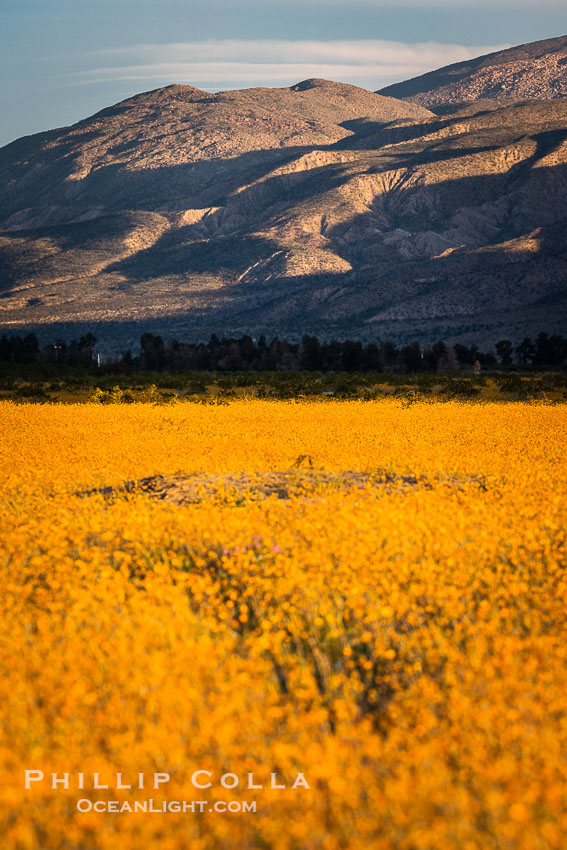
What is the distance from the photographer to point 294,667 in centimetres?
659

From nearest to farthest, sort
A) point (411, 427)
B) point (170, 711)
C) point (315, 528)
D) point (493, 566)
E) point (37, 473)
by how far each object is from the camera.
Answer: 1. point (170, 711)
2. point (493, 566)
3. point (315, 528)
4. point (37, 473)
5. point (411, 427)

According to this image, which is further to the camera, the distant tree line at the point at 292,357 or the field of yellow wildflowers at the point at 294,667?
the distant tree line at the point at 292,357

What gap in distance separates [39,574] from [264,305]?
6494 inches

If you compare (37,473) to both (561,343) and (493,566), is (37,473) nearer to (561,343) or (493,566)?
(493,566)

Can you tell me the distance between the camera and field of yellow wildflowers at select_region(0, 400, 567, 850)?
449 centimetres

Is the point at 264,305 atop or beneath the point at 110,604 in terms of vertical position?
atop

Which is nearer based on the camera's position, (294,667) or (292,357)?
(294,667)

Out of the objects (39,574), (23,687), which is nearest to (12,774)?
(23,687)

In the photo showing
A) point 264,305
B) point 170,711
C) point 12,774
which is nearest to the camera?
point 12,774

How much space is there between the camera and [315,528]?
10.0 m

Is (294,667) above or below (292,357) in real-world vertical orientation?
below

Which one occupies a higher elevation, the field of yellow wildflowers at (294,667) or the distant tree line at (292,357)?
the distant tree line at (292,357)

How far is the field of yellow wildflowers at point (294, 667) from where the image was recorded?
449 cm

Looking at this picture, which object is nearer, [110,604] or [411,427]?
[110,604]
